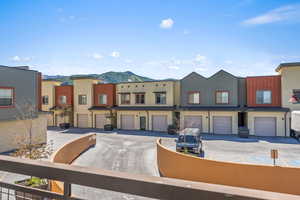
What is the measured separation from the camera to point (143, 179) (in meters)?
1.42

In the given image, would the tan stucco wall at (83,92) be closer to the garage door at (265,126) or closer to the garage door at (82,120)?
the garage door at (82,120)

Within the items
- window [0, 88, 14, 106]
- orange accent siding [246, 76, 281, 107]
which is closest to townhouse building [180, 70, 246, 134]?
orange accent siding [246, 76, 281, 107]

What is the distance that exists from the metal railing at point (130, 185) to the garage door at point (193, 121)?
965 inches

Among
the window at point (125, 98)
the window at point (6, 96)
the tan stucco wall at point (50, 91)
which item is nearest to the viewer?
the window at point (6, 96)

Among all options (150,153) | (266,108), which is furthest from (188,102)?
(150,153)

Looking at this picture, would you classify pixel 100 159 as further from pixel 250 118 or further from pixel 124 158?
pixel 250 118

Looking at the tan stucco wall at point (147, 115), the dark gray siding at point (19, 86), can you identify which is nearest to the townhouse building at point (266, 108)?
the tan stucco wall at point (147, 115)

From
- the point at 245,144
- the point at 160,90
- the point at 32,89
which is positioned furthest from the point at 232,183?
the point at 160,90

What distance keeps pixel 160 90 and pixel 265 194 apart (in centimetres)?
2661

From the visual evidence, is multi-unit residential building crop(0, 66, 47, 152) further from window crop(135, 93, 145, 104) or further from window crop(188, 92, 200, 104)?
window crop(188, 92, 200, 104)

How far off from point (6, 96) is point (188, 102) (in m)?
19.7

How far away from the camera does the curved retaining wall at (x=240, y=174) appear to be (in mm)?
8930

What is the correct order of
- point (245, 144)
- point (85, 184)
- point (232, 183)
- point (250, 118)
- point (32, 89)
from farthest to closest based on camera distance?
point (250, 118) < point (245, 144) < point (32, 89) < point (232, 183) < point (85, 184)

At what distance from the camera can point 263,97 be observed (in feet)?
78.5
